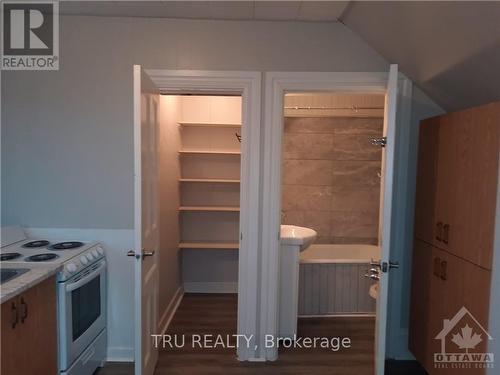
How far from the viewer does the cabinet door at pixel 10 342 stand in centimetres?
161

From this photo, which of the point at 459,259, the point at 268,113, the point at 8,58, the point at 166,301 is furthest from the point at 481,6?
the point at 166,301

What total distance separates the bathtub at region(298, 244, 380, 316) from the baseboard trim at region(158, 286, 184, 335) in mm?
1229

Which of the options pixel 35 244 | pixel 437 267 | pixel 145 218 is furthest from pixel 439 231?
pixel 35 244

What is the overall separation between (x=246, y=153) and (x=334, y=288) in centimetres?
170

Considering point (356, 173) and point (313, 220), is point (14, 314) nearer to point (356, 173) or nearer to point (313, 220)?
point (313, 220)

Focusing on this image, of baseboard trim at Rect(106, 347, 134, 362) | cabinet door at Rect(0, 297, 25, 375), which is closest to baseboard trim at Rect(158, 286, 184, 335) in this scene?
baseboard trim at Rect(106, 347, 134, 362)

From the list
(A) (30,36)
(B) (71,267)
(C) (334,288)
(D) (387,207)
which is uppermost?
(A) (30,36)

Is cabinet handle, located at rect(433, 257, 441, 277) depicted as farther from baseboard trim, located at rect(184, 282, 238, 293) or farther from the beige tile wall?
baseboard trim, located at rect(184, 282, 238, 293)

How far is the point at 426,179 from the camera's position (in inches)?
94.9

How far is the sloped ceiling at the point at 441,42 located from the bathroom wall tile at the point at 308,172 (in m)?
1.85

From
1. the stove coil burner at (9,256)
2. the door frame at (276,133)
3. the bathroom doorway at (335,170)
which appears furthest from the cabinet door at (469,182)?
the stove coil burner at (9,256)

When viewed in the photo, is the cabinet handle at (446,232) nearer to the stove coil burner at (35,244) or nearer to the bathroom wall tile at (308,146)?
the bathroom wall tile at (308,146)

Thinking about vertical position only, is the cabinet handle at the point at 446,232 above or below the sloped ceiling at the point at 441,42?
below

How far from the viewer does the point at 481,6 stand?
1470 mm
